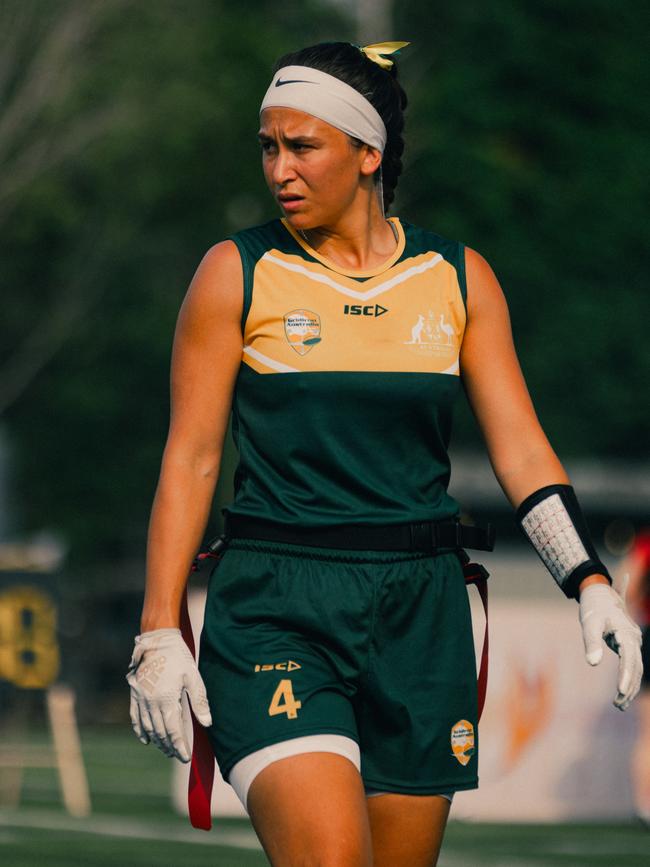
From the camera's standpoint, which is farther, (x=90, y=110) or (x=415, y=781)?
(x=90, y=110)

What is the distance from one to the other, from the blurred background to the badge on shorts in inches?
1024

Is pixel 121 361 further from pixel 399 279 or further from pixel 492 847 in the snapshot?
pixel 399 279

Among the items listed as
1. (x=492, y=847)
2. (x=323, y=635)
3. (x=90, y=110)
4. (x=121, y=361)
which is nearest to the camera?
(x=323, y=635)

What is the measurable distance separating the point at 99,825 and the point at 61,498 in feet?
90.3

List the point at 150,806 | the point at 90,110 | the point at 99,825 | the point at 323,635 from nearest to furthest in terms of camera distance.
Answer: the point at 323,635 < the point at 99,825 < the point at 150,806 < the point at 90,110

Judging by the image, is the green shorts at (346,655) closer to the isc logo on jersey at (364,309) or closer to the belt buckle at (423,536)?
the belt buckle at (423,536)

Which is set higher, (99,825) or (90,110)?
(90,110)

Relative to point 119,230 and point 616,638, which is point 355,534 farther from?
point 119,230

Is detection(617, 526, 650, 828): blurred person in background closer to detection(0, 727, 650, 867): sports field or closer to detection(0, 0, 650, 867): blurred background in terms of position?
detection(0, 727, 650, 867): sports field

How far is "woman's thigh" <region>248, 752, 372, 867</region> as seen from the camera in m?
4.41

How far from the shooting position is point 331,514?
4.77m

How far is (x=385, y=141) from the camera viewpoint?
16.9 feet

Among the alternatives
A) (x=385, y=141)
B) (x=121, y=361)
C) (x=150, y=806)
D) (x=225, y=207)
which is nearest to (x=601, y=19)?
(x=225, y=207)

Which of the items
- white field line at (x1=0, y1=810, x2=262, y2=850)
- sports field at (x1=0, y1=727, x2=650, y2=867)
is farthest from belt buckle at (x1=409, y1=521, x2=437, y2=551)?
white field line at (x1=0, y1=810, x2=262, y2=850)
